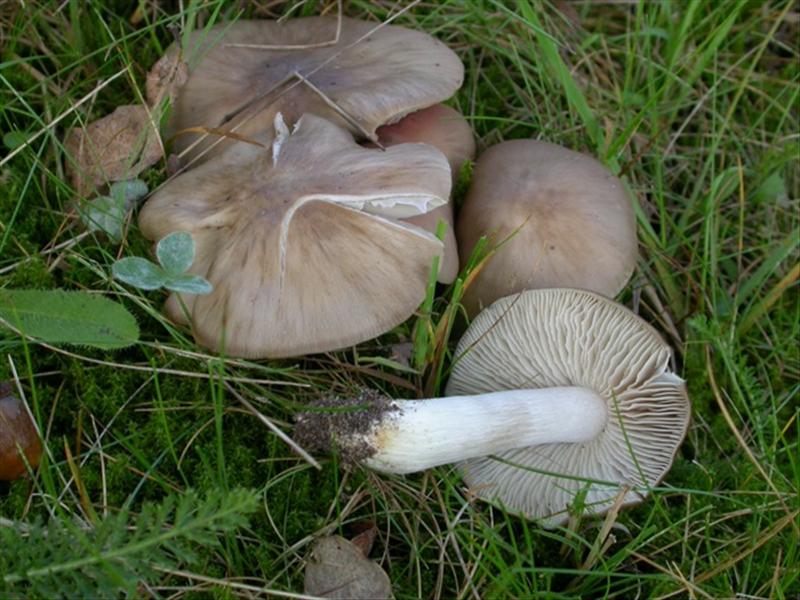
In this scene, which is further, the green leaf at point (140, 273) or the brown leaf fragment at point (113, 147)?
the brown leaf fragment at point (113, 147)

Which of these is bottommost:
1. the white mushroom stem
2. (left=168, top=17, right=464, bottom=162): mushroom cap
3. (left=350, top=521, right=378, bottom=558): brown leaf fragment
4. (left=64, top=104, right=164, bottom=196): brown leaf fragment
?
(left=350, top=521, right=378, bottom=558): brown leaf fragment

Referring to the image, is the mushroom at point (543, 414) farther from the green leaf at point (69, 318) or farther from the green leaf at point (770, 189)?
the green leaf at point (770, 189)

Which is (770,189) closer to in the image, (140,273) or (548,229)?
(548,229)

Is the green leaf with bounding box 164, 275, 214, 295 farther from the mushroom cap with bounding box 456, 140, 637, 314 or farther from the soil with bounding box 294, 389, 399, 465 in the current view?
the mushroom cap with bounding box 456, 140, 637, 314

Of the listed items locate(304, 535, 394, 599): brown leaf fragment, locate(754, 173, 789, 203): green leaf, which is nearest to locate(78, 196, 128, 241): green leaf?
locate(304, 535, 394, 599): brown leaf fragment

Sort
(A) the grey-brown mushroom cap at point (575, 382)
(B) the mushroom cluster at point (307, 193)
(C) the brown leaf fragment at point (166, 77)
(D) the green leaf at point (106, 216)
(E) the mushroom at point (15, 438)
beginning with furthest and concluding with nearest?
1. (C) the brown leaf fragment at point (166, 77)
2. (D) the green leaf at point (106, 216)
3. (A) the grey-brown mushroom cap at point (575, 382)
4. (B) the mushroom cluster at point (307, 193)
5. (E) the mushroom at point (15, 438)

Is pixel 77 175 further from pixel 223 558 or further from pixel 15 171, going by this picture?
pixel 223 558

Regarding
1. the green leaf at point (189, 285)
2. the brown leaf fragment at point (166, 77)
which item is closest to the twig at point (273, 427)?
the green leaf at point (189, 285)
